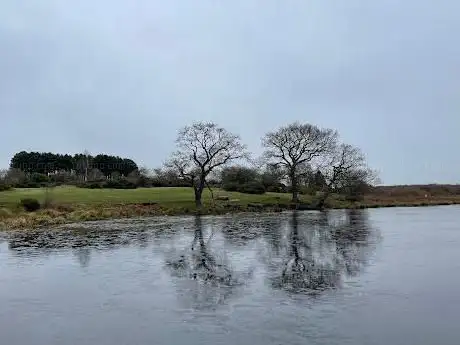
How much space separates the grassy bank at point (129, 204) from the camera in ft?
139

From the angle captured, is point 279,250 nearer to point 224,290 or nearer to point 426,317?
point 224,290

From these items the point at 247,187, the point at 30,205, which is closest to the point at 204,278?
the point at 30,205

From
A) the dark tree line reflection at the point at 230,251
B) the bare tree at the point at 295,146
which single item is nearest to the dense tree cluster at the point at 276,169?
the bare tree at the point at 295,146

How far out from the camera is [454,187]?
92688mm

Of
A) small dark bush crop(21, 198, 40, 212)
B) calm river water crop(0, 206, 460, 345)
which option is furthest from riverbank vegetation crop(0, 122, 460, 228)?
calm river water crop(0, 206, 460, 345)

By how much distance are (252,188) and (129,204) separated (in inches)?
931

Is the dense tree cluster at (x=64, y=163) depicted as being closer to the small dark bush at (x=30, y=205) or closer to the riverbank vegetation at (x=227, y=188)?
the riverbank vegetation at (x=227, y=188)

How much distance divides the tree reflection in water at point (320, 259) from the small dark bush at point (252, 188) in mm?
43039

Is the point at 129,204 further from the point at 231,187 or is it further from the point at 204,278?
the point at 204,278

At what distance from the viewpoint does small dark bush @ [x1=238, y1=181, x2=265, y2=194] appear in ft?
240

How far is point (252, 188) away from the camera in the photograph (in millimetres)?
73188

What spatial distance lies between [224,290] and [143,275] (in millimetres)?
3682

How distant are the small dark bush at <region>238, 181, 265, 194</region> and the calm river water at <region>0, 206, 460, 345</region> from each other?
156 feet

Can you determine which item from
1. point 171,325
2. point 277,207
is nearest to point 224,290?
point 171,325
